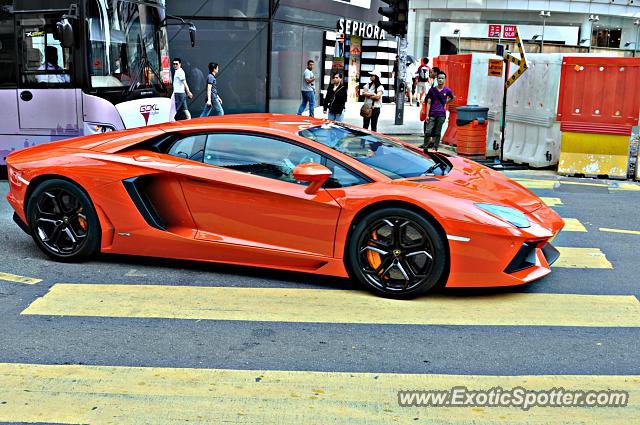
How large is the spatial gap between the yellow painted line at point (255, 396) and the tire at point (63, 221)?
2.06m

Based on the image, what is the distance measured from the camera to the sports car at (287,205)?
5.68 metres

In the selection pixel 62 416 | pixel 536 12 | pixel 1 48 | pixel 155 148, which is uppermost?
pixel 536 12

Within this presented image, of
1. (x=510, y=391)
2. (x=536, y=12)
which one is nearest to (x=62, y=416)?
(x=510, y=391)

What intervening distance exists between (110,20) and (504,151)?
26.2 ft

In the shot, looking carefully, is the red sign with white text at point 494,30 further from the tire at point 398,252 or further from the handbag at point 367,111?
the tire at point 398,252

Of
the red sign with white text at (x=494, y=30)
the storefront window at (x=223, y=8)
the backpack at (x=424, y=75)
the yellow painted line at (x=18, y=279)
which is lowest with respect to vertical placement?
the yellow painted line at (x=18, y=279)

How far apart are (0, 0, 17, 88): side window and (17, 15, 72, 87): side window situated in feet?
0.36

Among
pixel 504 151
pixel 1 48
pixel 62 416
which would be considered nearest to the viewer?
pixel 62 416

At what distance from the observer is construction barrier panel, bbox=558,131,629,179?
13.3 m

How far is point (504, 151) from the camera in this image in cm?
1583

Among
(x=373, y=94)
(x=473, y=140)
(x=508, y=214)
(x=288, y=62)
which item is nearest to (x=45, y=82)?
(x=508, y=214)

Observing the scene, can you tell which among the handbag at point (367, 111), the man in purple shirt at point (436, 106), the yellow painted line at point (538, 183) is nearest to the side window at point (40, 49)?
the yellow painted line at point (538, 183)

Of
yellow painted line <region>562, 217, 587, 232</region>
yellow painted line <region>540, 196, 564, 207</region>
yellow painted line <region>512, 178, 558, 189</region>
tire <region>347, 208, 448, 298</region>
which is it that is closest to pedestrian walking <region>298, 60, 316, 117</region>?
yellow painted line <region>512, 178, 558, 189</region>

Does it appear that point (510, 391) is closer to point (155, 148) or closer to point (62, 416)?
point (62, 416)
